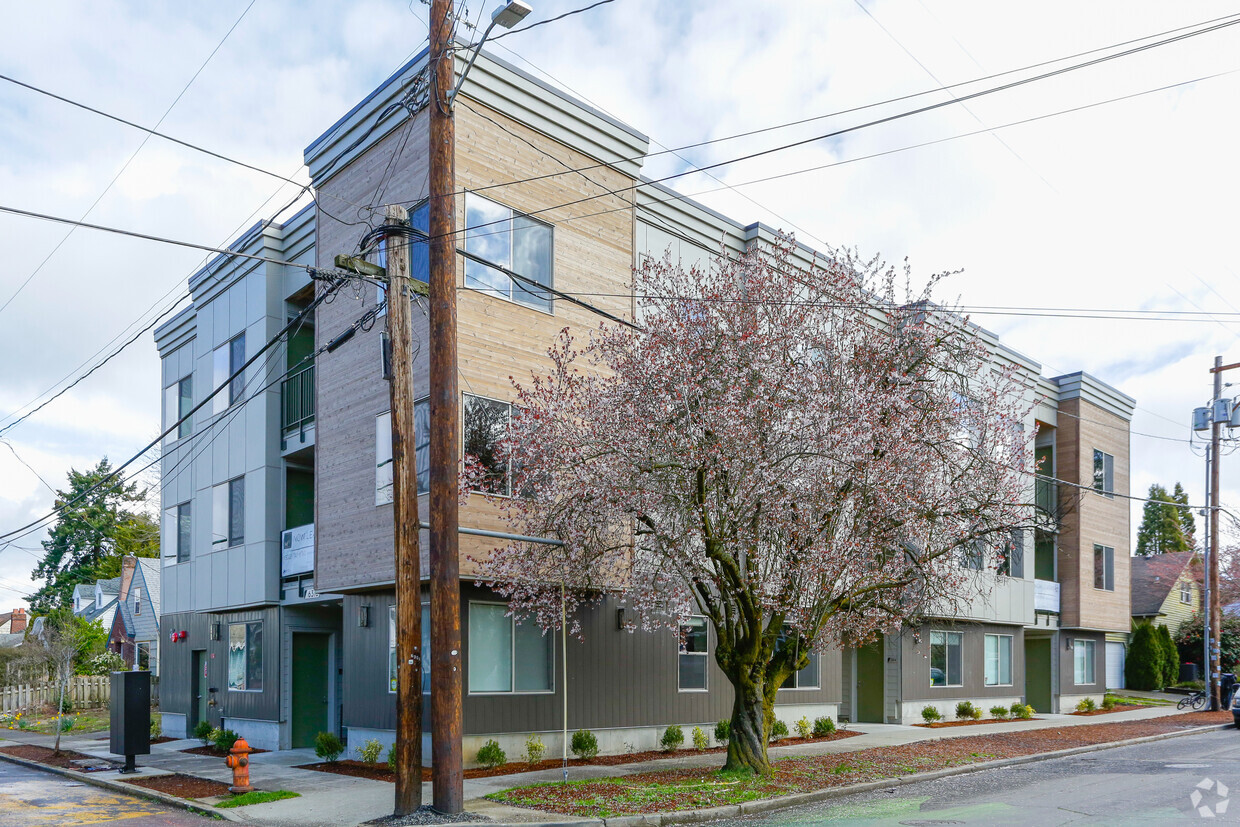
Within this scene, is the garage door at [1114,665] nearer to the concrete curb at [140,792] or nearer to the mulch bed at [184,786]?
the mulch bed at [184,786]

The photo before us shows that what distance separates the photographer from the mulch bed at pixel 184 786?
14.7 metres

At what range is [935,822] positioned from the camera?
1107 cm

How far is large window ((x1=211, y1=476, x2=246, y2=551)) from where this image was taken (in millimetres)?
23031

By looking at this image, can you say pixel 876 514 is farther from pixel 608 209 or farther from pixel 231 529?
pixel 231 529

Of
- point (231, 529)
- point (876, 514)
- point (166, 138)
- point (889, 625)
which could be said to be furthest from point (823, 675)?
point (166, 138)

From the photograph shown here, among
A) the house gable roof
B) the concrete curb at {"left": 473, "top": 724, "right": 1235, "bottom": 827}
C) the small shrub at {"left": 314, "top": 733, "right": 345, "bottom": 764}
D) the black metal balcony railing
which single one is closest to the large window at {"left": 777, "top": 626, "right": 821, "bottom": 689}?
the concrete curb at {"left": 473, "top": 724, "right": 1235, "bottom": 827}

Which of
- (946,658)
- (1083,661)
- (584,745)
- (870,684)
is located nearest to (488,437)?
(584,745)

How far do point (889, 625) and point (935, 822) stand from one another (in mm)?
5939

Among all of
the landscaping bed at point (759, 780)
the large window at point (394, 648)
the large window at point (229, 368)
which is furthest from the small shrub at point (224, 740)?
the landscaping bed at point (759, 780)

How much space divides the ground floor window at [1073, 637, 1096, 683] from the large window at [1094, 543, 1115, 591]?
2034 millimetres

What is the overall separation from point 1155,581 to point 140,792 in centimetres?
4648

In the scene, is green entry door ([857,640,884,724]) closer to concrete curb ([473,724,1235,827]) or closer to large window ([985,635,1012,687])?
large window ([985,635,1012,687])

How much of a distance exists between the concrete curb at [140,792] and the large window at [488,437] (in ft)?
18.8

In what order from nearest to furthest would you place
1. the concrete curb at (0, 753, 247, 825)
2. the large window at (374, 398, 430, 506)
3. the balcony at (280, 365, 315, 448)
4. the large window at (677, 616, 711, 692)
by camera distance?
the concrete curb at (0, 753, 247, 825) < the large window at (374, 398, 430, 506) < the large window at (677, 616, 711, 692) < the balcony at (280, 365, 315, 448)
